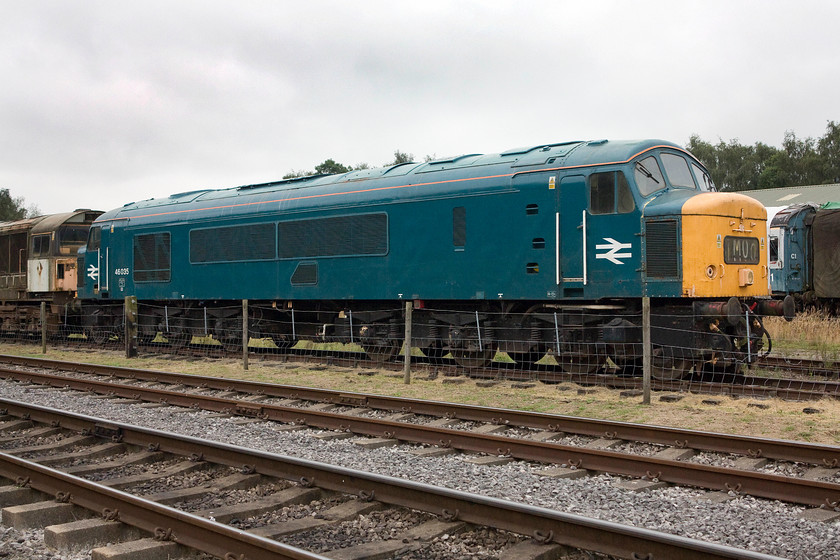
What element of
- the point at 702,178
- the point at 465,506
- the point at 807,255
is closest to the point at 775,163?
the point at 807,255

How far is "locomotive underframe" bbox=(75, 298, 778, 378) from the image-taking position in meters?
11.8

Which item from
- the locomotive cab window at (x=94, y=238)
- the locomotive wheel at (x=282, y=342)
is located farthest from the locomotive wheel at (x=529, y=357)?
the locomotive cab window at (x=94, y=238)

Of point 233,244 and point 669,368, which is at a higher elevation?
point 233,244

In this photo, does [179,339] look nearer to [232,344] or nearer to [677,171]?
[232,344]

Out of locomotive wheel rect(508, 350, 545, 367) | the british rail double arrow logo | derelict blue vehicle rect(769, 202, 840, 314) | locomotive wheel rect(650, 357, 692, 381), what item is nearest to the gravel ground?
locomotive wheel rect(650, 357, 692, 381)

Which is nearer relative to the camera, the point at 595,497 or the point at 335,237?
the point at 595,497

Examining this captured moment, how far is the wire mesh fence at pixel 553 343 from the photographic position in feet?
38.7

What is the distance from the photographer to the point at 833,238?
75.3ft

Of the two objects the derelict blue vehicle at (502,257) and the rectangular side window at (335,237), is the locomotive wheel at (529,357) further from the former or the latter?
the rectangular side window at (335,237)

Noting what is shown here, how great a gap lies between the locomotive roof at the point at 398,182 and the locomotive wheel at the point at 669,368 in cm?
313

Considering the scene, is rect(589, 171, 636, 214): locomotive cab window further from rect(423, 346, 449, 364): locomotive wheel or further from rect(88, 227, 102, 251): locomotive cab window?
rect(88, 227, 102, 251): locomotive cab window

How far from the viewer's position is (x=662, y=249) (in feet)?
38.6

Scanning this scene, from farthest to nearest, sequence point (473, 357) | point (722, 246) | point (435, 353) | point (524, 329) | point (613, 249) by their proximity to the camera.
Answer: point (435, 353)
point (473, 357)
point (524, 329)
point (613, 249)
point (722, 246)

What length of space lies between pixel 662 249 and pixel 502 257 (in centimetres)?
279
